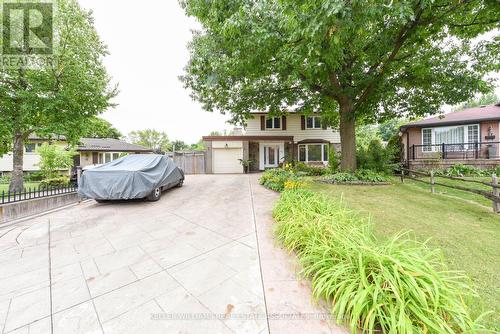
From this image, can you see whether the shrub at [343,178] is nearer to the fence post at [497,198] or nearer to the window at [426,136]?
the fence post at [497,198]

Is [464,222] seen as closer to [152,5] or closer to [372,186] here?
[372,186]

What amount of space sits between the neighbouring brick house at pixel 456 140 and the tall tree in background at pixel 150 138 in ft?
126

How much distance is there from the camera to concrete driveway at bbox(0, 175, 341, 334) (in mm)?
1842

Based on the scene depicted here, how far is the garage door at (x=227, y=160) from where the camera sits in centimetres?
1541

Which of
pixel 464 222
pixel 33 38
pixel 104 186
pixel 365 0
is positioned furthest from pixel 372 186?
pixel 33 38

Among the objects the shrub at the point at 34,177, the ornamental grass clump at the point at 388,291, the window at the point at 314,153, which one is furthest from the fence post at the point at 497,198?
the shrub at the point at 34,177

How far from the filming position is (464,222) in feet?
13.8

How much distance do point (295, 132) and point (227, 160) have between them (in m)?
6.02

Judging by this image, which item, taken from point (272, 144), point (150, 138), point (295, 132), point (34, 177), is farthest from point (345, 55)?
point (150, 138)

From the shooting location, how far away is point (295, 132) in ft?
54.1

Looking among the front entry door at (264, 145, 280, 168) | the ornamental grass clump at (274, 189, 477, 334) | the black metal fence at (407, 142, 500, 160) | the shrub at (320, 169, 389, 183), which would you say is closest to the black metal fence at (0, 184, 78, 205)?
the ornamental grass clump at (274, 189, 477, 334)

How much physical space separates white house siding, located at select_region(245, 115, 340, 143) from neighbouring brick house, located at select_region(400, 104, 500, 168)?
4916 millimetres

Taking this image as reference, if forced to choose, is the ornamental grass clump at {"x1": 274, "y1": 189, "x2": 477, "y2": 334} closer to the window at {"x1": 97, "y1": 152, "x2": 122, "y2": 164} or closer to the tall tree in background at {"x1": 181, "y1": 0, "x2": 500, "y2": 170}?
the tall tree in background at {"x1": 181, "y1": 0, "x2": 500, "y2": 170}

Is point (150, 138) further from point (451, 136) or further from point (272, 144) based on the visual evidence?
point (451, 136)
